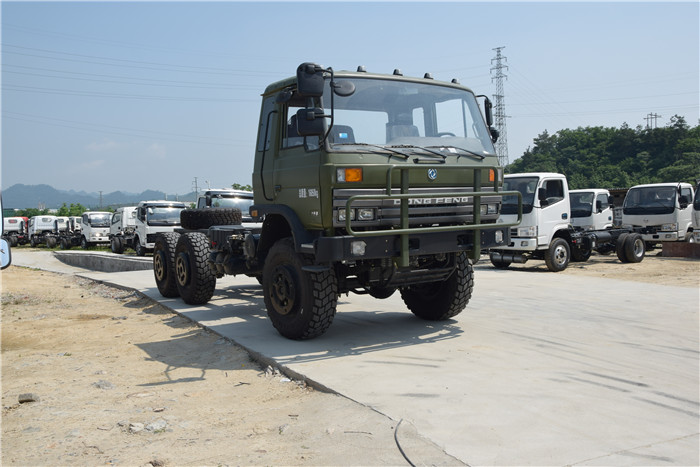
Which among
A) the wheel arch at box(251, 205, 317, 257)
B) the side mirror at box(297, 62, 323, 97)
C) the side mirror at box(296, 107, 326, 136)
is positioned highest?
the side mirror at box(297, 62, 323, 97)

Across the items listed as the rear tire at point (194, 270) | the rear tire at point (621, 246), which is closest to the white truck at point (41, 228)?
the rear tire at point (194, 270)

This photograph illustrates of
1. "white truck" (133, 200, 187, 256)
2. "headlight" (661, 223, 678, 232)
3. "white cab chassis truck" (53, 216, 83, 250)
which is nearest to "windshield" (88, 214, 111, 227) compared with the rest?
"white cab chassis truck" (53, 216, 83, 250)

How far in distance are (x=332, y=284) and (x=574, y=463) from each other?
3.14m

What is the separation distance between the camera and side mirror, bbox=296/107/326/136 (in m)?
5.49

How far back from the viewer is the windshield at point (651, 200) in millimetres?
17438

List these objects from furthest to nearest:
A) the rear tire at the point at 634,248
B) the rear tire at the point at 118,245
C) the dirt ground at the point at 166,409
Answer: the rear tire at the point at 118,245 < the rear tire at the point at 634,248 < the dirt ground at the point at 166,409

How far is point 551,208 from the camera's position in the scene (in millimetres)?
13820

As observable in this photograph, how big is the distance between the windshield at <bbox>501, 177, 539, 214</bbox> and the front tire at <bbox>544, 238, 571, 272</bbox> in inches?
42.2

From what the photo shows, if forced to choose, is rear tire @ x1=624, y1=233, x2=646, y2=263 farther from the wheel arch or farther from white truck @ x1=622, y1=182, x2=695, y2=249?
the wheel arch

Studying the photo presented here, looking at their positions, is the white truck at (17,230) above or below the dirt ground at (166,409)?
above

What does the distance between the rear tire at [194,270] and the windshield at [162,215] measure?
14.0m

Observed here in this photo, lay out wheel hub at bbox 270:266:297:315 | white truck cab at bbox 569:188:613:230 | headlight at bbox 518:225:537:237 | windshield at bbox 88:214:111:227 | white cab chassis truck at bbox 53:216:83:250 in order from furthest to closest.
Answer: white cab chassis truck at bbox 53:216:83:250 < windshield at bbox 88:214:111:227 < white truck cab at bbox 569:188:613:230 < headlight at bbox 518:225:537:237 < wheel hub at bbox 270:266:297:315

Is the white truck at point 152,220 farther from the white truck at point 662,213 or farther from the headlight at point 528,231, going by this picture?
the white truck at point 662,213

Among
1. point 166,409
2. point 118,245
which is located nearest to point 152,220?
point 118,245
